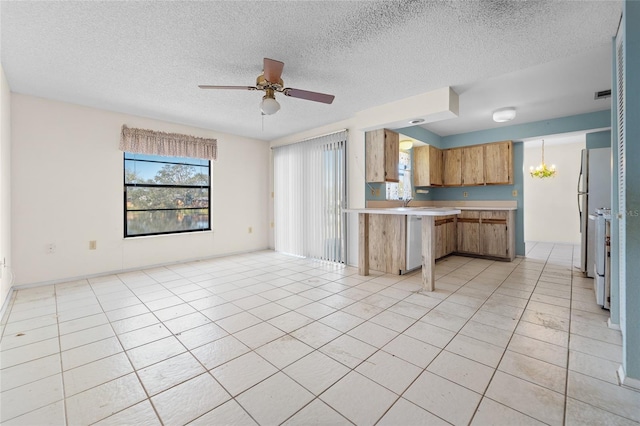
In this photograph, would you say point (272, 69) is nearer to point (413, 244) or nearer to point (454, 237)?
point (413, 244)

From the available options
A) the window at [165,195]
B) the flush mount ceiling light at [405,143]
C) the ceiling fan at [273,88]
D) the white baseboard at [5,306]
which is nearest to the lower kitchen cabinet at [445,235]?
the flush mount ceiling light at [405,143]

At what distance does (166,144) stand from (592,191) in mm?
6371

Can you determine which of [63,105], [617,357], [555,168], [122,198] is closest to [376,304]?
[617,357]

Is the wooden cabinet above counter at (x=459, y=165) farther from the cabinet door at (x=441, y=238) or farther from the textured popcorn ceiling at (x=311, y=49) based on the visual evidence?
the textured popcorn ceiling at (x=311, y=49)

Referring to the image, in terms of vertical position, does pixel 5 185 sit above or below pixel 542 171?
below

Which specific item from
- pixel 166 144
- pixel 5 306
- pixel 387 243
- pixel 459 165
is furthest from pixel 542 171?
pixel 5 306

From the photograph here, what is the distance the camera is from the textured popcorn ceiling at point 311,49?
1988 millimetres

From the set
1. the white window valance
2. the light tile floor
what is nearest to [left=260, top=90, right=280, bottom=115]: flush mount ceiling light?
the light tile floor

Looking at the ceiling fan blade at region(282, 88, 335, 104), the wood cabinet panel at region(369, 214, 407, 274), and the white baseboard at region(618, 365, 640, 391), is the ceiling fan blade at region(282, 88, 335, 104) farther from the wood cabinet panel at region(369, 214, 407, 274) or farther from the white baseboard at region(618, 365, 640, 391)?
the white baseboard at region(618, 365, 640, 391)

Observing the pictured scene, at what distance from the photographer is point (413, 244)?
4.12m

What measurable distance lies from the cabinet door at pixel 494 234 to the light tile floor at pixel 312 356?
59.0 inches

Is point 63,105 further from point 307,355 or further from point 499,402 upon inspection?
point 499,402

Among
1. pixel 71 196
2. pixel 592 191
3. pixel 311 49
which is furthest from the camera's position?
pixel 71 196

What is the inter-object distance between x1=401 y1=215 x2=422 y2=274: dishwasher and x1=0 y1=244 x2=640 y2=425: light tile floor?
2.08ft
